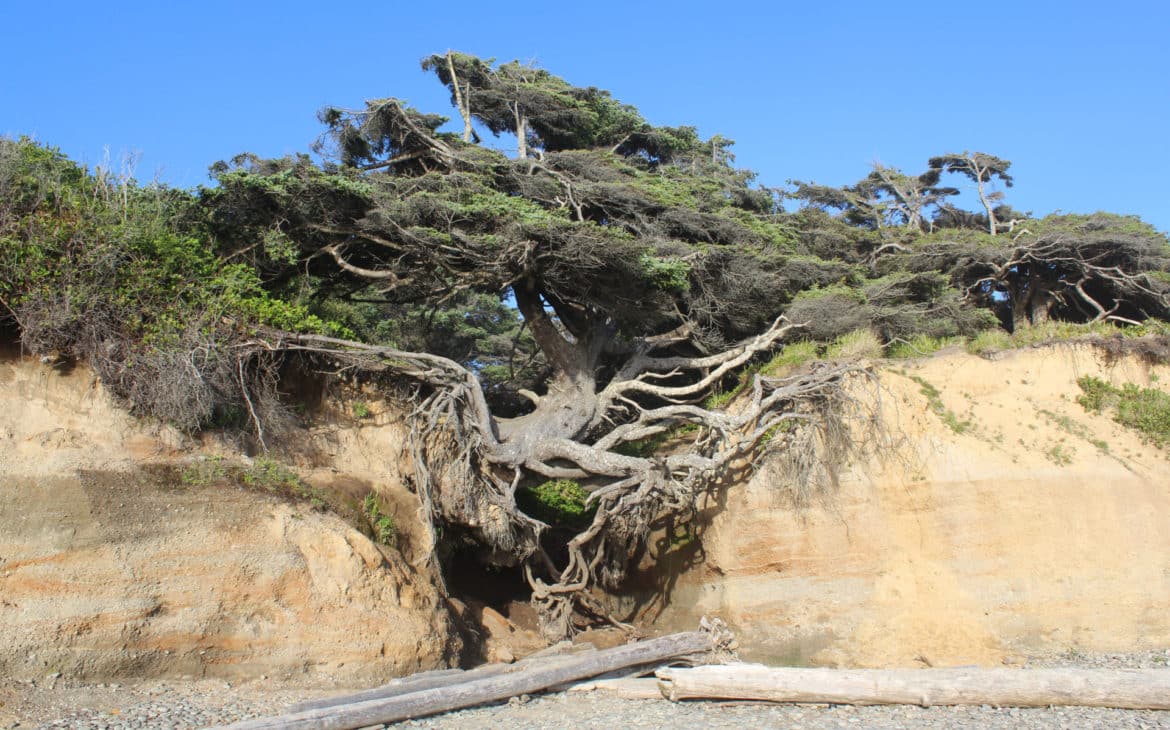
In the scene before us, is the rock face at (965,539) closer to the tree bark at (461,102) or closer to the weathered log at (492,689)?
the weathered log at (492,689)

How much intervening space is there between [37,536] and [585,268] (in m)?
9.22

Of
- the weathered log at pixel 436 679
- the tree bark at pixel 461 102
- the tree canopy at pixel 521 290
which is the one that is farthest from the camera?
the tree bark at pixel 461 102

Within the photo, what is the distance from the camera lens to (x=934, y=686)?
998cm

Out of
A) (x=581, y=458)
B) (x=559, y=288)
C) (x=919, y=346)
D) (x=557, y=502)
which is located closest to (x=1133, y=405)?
(x=919, y=346)

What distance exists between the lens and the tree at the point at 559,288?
592 inches

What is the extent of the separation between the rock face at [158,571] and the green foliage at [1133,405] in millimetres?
12453

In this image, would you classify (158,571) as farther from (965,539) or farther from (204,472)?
(965,539)

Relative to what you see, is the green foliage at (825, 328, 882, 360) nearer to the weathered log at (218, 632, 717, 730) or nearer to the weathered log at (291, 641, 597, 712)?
the weathered log at (218, 632, 717, 730)

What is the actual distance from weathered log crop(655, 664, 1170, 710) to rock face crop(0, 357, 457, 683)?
4211mm

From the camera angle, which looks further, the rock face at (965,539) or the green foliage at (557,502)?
the green foliage at (557,502)

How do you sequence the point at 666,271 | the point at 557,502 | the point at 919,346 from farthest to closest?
the point at 557,502 → the point at 919,346 → the point at 666,271

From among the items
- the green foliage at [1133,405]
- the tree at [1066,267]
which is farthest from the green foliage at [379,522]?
the tree at [1066,267]

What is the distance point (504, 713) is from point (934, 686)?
5.12 metres

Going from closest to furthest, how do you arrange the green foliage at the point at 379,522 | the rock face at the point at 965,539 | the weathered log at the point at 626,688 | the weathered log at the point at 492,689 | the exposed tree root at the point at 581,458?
the weathered log at the point at 492,689 < the weathered log at the point at 626,688 < the green foliage at the point at 379,522 < the rock face at the point at 965,539 < the exposed tree root at the point at 581,458
